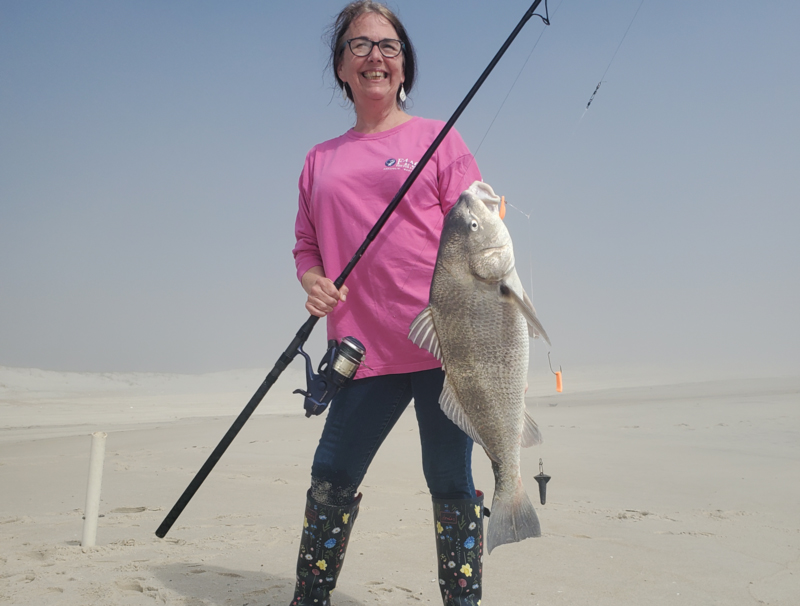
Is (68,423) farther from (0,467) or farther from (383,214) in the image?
(383,214)

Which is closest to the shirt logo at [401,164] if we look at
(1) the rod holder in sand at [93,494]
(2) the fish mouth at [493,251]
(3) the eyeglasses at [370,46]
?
(3) the eyeglasses at [370,46]

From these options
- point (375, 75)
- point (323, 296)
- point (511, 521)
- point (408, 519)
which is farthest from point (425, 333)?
point (408, 519)

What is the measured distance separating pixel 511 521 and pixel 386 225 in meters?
1.12

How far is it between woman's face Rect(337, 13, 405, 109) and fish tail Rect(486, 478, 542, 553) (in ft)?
5.07

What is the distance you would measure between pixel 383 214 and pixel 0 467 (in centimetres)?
763

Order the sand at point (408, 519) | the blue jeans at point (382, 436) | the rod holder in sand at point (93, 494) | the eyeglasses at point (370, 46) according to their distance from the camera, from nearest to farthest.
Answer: the blue jeans at point (382, 436) < the eyeglasses at point (370, 46) < the sand at point (408, 519) < the rod holder in sand at point (93, 494)

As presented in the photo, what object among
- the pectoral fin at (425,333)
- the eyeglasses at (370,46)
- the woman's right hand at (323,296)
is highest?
the eyeglasses at (370,46)

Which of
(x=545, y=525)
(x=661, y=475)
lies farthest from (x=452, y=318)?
(x=661, y=475)

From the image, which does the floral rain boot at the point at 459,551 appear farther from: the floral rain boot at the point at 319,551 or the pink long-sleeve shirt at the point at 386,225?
the pink long-sleeve shirt at the point at 386,225

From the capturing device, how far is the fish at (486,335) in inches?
74.5

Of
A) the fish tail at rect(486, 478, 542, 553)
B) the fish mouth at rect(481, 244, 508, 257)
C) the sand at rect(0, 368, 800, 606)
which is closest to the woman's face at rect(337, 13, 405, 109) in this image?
the fish mouth at rect(481, 244, 508, 257)

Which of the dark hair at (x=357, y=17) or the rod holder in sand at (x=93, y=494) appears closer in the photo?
the dark hair at (x=357, y=17)

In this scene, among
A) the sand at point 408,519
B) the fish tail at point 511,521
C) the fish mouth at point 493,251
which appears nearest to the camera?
the fish mouth at point 493,251

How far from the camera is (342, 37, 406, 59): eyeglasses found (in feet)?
7.71
